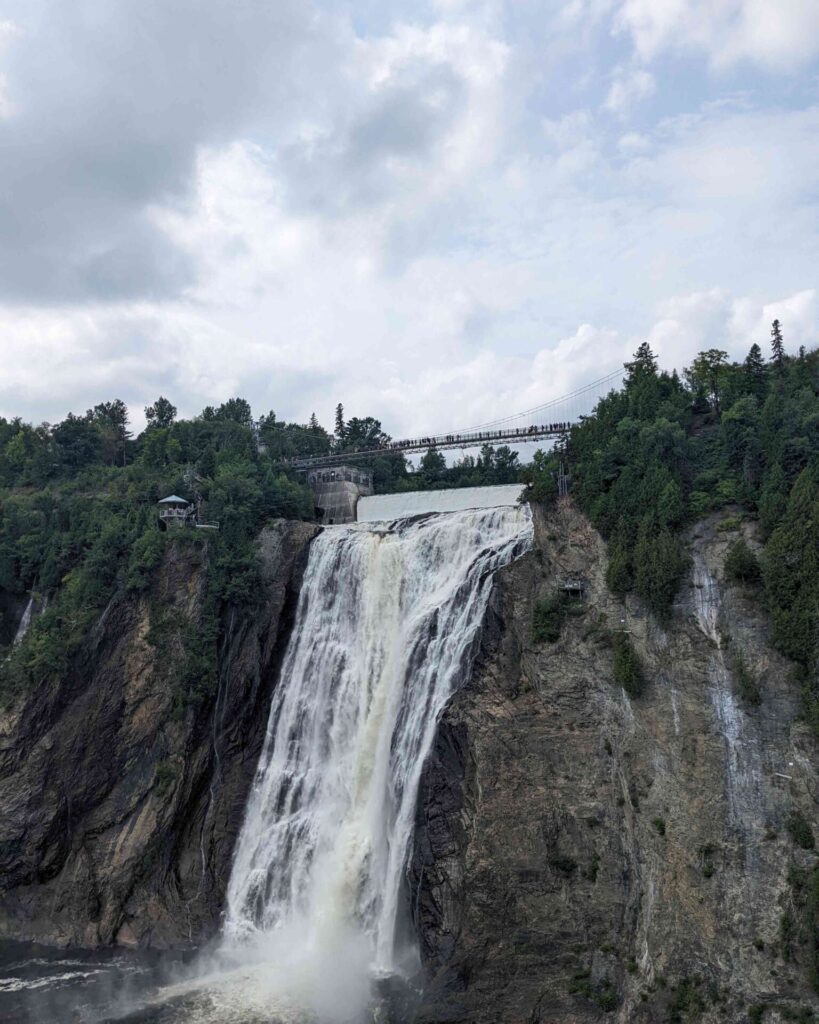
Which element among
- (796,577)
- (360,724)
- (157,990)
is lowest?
(157,990)

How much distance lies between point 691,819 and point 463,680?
10.2m

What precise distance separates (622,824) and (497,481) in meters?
37.5

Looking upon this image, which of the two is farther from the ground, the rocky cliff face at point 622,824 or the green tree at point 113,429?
the green tree at point 113,429

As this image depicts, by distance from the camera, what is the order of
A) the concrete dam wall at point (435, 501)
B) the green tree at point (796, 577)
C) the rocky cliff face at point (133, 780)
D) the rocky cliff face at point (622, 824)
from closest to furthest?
the rocky cliff face at point (622, 824) < the green tree at point (796, 577) < the rocky cliff face at point (133, 780) < the concrete dam wall at point (435, 501)

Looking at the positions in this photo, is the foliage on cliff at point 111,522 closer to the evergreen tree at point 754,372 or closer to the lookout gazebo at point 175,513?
the lookout gazebo at point 175,513

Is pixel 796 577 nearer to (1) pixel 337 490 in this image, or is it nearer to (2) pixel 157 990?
(2) pixel 157 990

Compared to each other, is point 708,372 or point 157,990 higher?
point 708,372

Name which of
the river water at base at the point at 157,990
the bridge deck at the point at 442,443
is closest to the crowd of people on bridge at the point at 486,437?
the bridge deck at the point at 442,443

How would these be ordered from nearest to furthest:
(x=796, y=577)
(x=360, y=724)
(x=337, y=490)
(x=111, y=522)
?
(x=796, y=577) < (x=360, y=724) < (x=111, y=522) < (x=337, y=490)

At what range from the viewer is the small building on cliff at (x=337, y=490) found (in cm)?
6186

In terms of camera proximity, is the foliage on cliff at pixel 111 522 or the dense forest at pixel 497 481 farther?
the foliage on cliff at pixel 111 522

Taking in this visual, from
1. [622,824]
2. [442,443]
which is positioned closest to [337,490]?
[442,443]

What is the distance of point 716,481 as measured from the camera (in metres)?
33.6

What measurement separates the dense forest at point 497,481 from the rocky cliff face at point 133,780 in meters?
1.43
